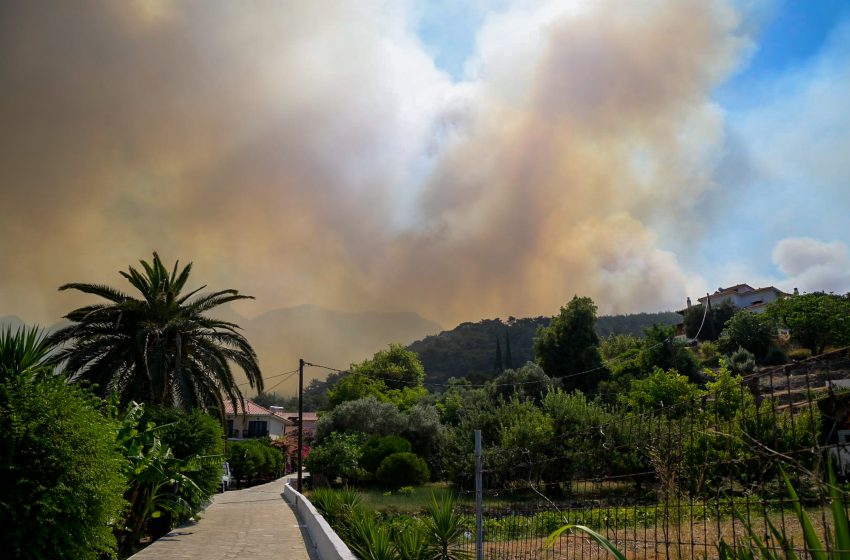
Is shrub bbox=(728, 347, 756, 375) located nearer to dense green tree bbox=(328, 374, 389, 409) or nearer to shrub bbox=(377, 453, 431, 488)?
dense green tree bbox=(328, 374, 389, 409)

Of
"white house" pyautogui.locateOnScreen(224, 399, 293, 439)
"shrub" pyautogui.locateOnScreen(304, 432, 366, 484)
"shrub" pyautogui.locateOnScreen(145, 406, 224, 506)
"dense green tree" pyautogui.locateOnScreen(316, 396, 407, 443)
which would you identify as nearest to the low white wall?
"shrub" pyautogui.locateOnScreen(145, 406, 224, 506)

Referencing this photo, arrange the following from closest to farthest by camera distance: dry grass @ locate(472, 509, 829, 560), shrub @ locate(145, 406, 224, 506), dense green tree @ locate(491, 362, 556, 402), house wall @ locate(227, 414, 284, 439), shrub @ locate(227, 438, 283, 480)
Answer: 1. dry grass @ locate(472, 509, 829, 560)
2. shrub @ locate(145, 406, 224, 506)
3. shrub @ locate(227, 438, 283, 480)
4. dense green tree @ locate(491, 362, 556, 402)
5. house wall @ locate(227, 414, 284, 439)

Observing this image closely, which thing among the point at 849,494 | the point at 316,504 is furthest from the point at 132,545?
the point at 849,494

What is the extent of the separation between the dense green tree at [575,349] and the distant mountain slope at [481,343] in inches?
2663

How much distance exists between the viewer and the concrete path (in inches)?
480

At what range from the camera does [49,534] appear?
5867 millimetres

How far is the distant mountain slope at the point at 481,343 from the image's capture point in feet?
454

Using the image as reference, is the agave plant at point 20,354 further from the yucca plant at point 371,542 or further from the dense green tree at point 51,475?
the yucca plant at point 371,542

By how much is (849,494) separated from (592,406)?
2964cm

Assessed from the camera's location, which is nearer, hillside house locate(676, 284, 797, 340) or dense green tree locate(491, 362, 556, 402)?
dense green tree locate(491, 362, 556, 402)

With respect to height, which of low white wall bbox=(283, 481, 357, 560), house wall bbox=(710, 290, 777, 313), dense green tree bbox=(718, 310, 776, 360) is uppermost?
house wall bbox=(710, 290, 777, 313)

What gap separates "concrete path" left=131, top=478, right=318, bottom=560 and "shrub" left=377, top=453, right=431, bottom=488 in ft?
27.1

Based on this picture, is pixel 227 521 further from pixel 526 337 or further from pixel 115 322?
pixel 526 337

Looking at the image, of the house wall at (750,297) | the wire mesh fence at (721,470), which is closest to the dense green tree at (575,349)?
the wire mesh fence at (721,470)
